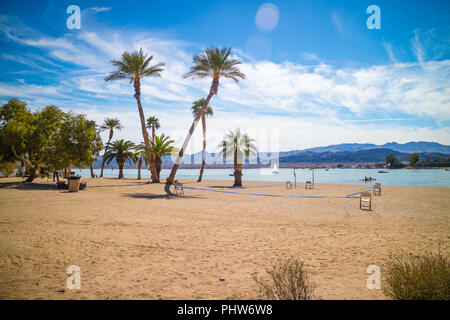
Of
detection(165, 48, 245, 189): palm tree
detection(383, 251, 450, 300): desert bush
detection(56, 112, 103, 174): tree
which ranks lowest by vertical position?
detection(383, 251, 450, 300): desert bush

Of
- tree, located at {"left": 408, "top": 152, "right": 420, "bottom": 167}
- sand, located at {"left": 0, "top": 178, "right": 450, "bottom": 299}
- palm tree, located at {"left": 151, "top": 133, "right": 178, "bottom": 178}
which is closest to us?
sand, located at {"left": 0, "top": 178, "right": 450, "bottom": 299}

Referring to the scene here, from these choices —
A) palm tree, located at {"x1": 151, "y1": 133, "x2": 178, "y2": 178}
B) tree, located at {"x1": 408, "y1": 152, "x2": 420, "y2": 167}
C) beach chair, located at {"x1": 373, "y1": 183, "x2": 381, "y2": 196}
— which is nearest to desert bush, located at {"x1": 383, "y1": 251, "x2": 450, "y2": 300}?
beach chair, located at {"x1": 373, "y1": 183, "x2": 381, "y2": 196}

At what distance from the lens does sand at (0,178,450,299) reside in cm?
418

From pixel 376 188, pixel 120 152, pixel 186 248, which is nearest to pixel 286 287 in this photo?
pixel 186 248

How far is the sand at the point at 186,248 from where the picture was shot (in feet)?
13.7

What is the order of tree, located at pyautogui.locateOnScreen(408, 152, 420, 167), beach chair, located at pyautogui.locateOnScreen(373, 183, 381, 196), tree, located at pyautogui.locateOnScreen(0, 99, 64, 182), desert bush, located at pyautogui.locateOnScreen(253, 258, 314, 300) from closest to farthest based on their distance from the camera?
desert bush, located at pyautogui.locateOnScreen(253, 258, 314, 300) → tree, located at pyautogui.locateOnScreen(0, 99, 64, 182) → beach chair, located at pyautogui.locateOnScreen(373, 183, 381, 196) → tree, located at pyautogui.locateOnScreen(408, 152, 420, 167)

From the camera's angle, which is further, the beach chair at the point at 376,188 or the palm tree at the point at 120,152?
the palm tree at the point at 120,152

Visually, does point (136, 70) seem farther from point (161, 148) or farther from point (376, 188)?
point (376, 188)

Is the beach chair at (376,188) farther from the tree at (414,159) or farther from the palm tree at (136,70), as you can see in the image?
the tree at (414,159)

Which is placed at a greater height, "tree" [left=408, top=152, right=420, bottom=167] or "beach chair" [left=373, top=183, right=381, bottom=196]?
"tree" [left=408, top=152, right=420, bottom=167]

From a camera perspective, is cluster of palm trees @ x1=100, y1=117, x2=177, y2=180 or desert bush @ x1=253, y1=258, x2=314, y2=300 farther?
cluster of palm trees @ x1=100, y1=117, x2=177, y2=180

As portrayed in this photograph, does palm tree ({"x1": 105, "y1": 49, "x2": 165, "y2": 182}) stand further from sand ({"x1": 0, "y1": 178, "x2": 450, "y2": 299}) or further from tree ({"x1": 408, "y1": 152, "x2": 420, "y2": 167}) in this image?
tree ({"x1": 408, "y1": 152, "x2": 420, "y2": 167})

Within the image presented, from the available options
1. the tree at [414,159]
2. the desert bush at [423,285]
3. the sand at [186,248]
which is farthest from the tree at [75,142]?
the tree at [414,159]

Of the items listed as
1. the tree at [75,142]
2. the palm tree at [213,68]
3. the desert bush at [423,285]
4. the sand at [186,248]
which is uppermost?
the palm tree at [213,68]
